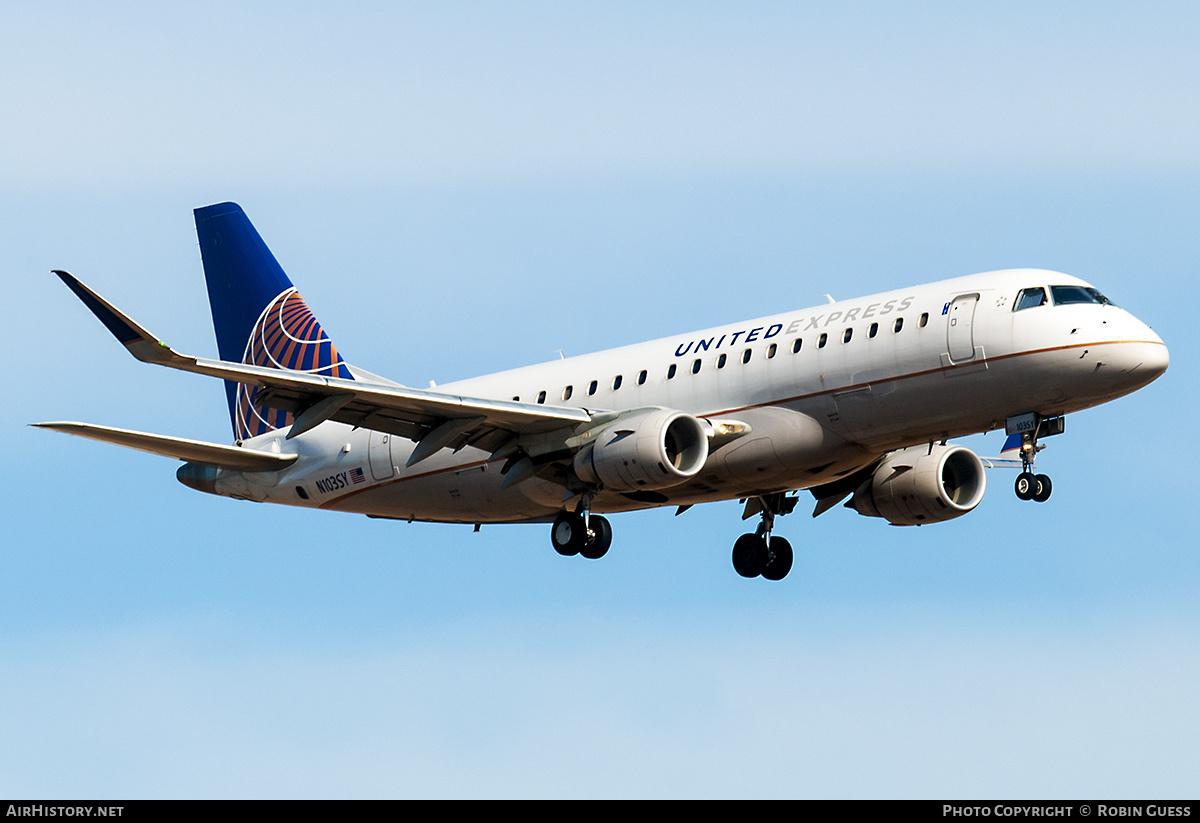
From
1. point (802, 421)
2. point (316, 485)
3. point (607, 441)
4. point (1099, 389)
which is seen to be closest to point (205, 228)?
point (316, 485)

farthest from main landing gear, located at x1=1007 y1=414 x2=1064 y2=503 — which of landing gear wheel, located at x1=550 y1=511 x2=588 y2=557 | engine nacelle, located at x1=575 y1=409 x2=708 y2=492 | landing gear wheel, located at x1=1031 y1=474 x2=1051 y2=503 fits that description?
landing gear wheel, located at x1=550 y1=511 x2=588 y2=557

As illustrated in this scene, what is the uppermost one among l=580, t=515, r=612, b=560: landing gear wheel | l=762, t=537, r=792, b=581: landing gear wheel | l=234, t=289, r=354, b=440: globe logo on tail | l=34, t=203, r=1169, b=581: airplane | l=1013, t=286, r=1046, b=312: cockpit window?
l=234, t=289, r=354, b=440: globe logo on tail

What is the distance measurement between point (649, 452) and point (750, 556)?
812 cm

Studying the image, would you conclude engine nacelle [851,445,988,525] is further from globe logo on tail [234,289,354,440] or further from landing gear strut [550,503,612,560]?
globe logo on tail [234,289,354,440]

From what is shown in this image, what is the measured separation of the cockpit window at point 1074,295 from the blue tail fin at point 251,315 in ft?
61.7

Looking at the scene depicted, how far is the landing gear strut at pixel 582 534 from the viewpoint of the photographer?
40188mm

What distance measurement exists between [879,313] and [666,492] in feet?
21.6

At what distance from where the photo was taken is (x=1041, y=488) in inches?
1451

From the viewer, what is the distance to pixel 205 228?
50.0 m

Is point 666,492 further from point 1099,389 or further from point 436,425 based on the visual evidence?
point 1099,389

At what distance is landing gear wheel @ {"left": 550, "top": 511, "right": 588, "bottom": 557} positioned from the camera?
40.2 meters

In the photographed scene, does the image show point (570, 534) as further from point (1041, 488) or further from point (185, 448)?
point (1041, 488)

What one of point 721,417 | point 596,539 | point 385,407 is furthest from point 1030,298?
point 385,407

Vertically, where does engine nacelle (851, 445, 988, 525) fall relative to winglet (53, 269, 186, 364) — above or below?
above
